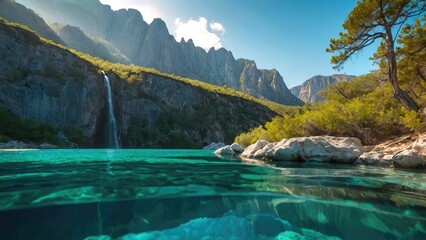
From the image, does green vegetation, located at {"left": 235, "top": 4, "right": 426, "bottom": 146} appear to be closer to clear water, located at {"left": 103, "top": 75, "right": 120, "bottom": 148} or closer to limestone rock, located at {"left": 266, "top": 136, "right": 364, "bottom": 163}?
limestone rock, located at {"left": 266, "top": 136, "right": 364, "bottom": 163}

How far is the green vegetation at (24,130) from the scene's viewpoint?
43.9m

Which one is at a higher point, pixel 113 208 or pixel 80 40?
pixel 80 40

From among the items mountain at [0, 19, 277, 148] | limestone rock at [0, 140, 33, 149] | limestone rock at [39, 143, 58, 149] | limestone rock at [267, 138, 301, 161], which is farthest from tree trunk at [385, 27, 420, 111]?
mountain at [0, 19, 277, 148]

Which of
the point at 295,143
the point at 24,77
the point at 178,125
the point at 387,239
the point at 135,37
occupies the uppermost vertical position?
the point at 135,37

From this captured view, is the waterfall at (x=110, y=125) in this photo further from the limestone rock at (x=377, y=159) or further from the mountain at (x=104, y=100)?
the limestone rock at (x=377, y=159)

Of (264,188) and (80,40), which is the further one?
(80,40)

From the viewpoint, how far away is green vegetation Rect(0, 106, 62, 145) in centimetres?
4385

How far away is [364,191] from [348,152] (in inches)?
395

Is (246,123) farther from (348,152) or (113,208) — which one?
(113,208)

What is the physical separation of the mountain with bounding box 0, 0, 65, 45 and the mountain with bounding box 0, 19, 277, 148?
43845 millimetres

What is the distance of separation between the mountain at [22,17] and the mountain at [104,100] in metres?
43.8

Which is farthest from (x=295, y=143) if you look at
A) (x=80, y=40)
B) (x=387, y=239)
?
(x=80, y=40)

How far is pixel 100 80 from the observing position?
68.9 metres

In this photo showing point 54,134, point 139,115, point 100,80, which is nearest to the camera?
point 54,134
